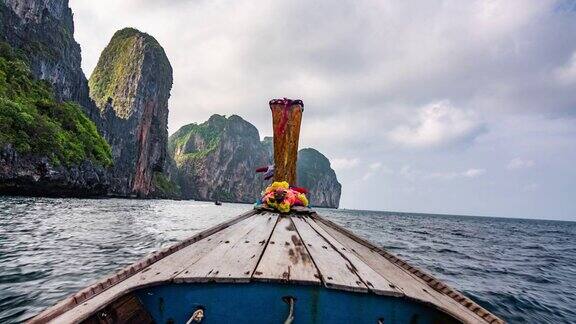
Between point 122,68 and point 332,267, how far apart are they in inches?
4517

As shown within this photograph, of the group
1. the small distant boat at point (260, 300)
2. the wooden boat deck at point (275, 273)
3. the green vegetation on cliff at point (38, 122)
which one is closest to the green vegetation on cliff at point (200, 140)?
the green vegetation on cliff at point (38, 122)

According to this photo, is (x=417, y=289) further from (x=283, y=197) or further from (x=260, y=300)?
(x=283, y=197)

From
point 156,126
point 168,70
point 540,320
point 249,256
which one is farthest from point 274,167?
point 168,70

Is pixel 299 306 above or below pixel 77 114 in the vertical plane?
below

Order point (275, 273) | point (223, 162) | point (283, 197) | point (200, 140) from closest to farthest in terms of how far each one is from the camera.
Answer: point (275, 273)
point (283, 197)
point (223, 162)
point (200, 140)

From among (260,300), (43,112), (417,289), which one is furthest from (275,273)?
(43,112)

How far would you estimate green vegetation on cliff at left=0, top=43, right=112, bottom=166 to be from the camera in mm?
31688

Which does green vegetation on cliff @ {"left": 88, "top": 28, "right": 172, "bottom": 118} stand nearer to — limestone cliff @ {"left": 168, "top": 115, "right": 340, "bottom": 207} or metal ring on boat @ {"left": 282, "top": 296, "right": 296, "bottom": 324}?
limestone cliff @ {"left": 168, "top": 115, "right": 340, "bottom": 207}

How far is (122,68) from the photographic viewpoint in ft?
327

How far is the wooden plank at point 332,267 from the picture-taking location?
1975 mm

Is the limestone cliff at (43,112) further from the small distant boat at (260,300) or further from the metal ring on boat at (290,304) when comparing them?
the metal ring on boat at (290,304)

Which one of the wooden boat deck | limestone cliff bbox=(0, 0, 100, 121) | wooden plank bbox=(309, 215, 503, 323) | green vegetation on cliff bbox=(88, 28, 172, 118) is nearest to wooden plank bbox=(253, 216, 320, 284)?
the wooden boat deck

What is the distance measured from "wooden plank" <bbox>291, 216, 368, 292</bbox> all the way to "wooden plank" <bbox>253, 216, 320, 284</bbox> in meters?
0.06

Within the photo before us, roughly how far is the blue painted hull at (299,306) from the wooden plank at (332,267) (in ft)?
0.16
